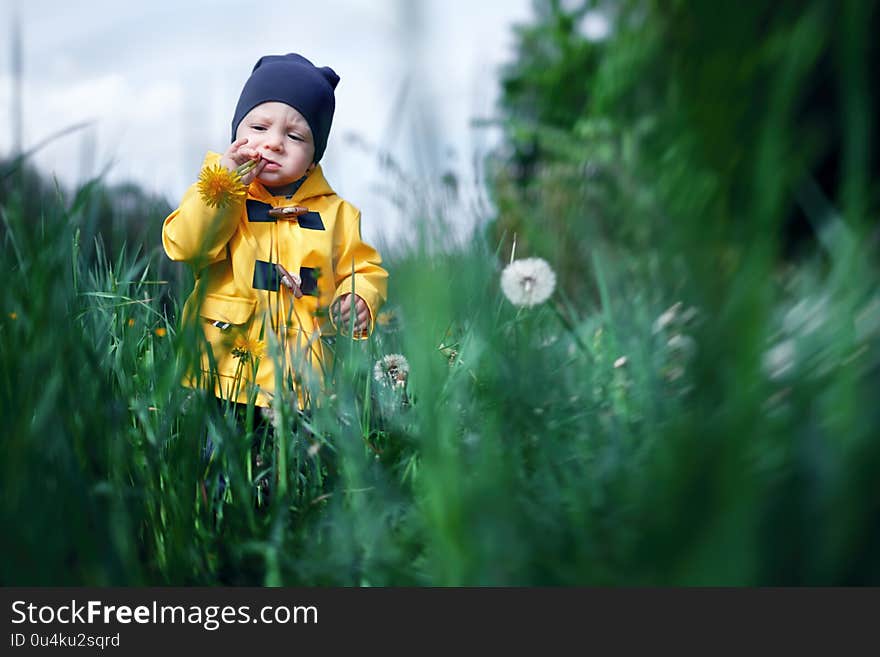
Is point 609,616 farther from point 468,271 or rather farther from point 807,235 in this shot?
point 807,235

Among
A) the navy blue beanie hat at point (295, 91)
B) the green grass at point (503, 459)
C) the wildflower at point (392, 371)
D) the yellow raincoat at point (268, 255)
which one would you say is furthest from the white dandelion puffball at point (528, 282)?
the navy blue beanie hat at point (295, 91)

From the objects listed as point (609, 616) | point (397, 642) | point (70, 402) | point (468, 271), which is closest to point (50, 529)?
point (70, 402)

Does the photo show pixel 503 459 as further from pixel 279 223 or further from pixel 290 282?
pixel 279 223

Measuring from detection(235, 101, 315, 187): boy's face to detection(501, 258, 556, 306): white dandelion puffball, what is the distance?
62 cm

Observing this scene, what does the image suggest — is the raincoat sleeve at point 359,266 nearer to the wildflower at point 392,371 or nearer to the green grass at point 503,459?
the wildflower at point 392,371

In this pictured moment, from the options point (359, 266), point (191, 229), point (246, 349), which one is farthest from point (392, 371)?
point (191, 229)

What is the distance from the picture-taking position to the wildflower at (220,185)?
1.47 meters

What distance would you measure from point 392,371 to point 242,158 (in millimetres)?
603

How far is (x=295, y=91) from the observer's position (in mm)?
1689

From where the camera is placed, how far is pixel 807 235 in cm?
121

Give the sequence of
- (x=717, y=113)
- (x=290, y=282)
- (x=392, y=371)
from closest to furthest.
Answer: (x=717, y=113)
(x=392, y=371)
(x=290, y=282)

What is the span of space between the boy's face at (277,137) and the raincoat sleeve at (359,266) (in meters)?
0.19

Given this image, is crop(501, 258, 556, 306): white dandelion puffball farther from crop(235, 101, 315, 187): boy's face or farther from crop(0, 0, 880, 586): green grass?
crop(235, 101, 315, 187): boy's face

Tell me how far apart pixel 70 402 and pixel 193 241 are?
85cm
